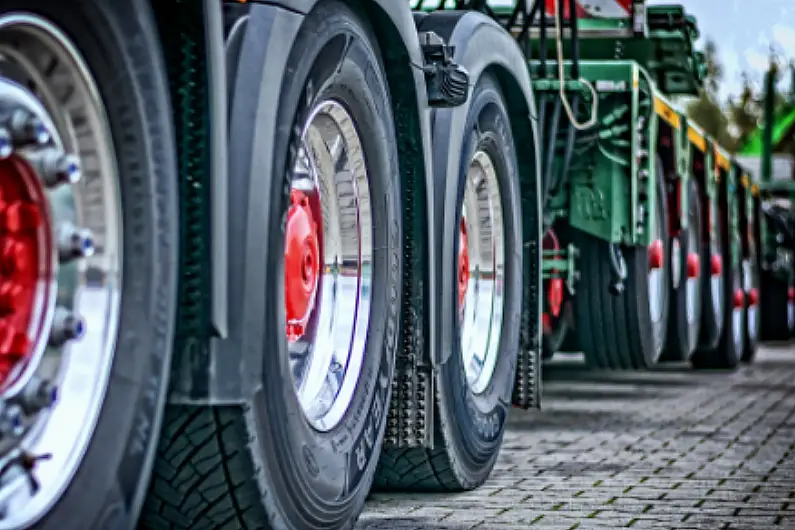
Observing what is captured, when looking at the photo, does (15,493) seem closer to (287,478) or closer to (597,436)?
(287,478)

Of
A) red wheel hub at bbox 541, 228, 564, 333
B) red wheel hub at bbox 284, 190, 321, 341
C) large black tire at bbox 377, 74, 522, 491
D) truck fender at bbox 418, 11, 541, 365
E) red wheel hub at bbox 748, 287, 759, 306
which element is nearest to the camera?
red wheel hub at bbox 284, 190, 321, 341

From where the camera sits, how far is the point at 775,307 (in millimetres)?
15992

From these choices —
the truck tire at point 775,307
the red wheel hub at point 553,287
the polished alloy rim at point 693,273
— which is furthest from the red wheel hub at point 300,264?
the truck tire at point 775,307

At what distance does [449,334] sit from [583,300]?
4377 millimetres

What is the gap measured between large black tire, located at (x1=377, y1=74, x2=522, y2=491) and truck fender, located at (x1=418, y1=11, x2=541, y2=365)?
55 millimetres

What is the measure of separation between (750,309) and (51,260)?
11601 mm

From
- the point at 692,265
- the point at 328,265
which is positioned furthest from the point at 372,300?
the point at 692,265

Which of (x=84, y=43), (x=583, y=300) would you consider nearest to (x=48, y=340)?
(x=84, y=43)

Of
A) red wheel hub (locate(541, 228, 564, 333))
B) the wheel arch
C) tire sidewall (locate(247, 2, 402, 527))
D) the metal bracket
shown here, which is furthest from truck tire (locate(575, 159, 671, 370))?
the wheel arch

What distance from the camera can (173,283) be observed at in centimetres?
298

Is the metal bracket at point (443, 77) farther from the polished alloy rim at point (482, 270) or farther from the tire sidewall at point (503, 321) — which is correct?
the polished alloy rim at point (482, 270)

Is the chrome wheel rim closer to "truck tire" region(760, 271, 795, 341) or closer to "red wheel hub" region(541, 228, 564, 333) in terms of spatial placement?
"red wheel hub" region(541, 228, 564, 333)

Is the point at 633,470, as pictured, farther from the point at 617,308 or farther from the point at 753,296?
the point at 753,296

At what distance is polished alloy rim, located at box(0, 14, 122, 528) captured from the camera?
2662mm
